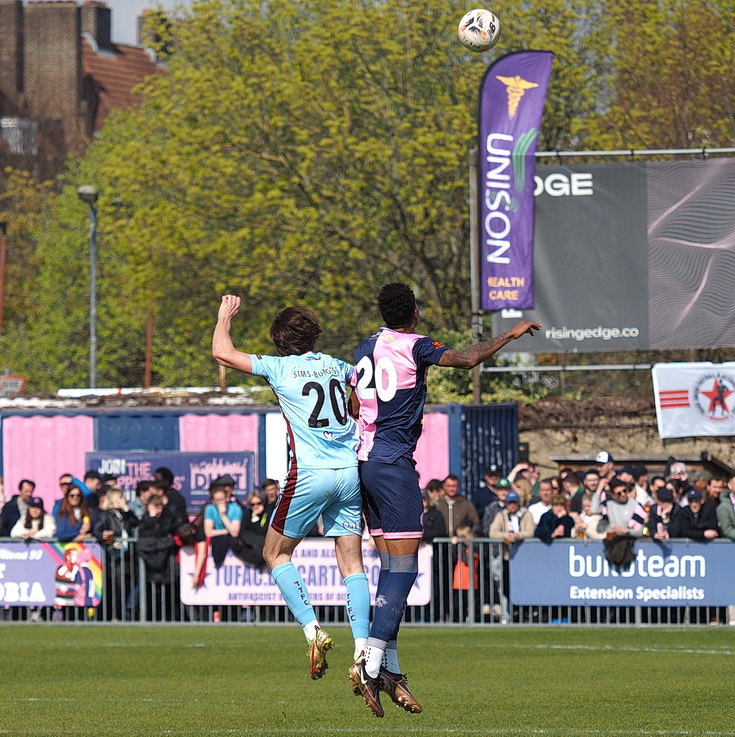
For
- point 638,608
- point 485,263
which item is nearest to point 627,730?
point 638,608

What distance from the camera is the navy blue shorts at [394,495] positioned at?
9023 mm

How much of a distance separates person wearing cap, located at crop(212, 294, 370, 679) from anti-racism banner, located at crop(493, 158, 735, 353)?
549 inches

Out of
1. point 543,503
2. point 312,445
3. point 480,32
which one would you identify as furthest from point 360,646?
point 480,32

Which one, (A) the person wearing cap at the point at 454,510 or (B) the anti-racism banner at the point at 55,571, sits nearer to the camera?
(A) the person wearing cap at the point at 454,510

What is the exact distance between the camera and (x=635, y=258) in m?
23.2

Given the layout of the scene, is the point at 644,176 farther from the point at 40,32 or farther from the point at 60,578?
the point at 40,32

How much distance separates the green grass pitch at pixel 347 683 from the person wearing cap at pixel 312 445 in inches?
44.3

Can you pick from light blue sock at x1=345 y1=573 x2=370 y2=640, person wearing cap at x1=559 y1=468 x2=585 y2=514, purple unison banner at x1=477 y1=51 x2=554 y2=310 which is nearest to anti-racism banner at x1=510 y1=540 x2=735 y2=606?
person wearing cap at x1=559 y1=468 x2=585 y2=514

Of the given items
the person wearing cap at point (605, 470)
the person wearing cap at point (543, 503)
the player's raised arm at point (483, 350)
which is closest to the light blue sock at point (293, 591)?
the player's raised arm at point (483, 350)

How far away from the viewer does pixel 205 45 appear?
3700 cm

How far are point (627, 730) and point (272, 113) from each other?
26.7 meters

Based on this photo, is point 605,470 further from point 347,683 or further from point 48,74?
point 48,74

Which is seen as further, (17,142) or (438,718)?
(17,142)

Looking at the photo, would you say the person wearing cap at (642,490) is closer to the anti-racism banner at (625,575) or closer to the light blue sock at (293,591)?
the anti-racism banner at (625,575)
